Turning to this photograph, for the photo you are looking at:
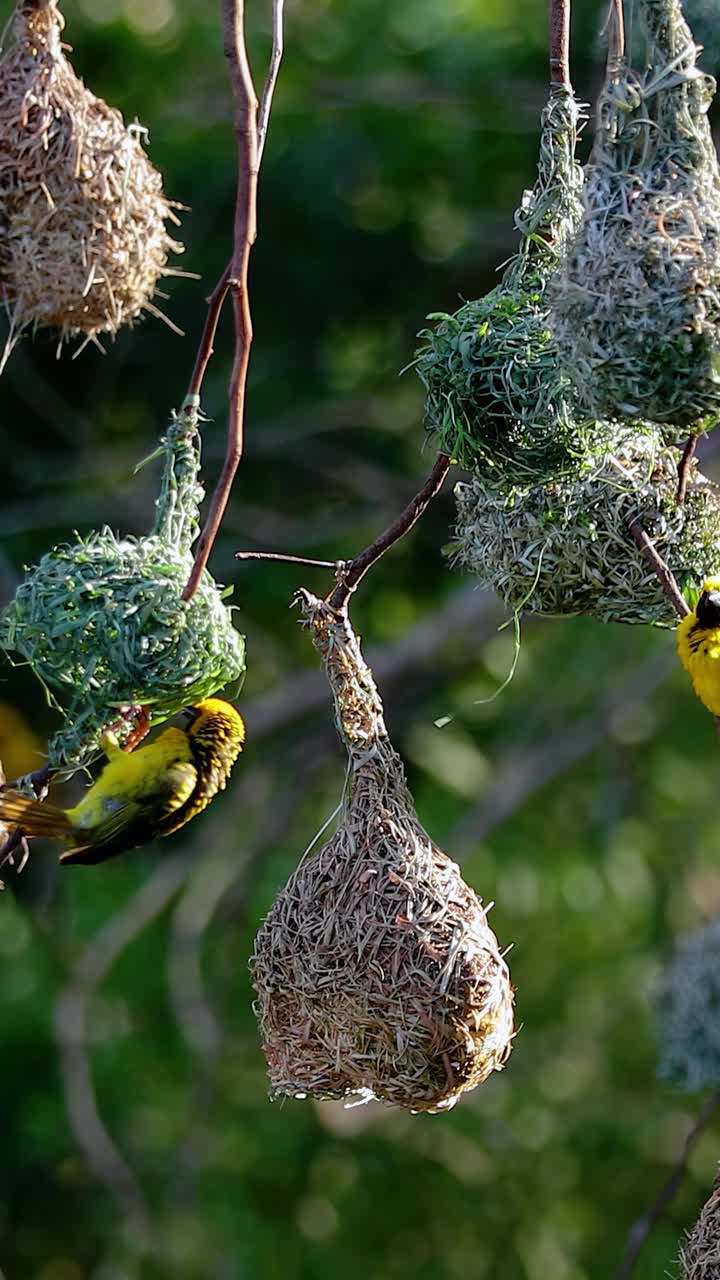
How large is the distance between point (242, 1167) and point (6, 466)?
3.61 m

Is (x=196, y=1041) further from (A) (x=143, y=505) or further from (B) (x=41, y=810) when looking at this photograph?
(B) (x=41, y=810)

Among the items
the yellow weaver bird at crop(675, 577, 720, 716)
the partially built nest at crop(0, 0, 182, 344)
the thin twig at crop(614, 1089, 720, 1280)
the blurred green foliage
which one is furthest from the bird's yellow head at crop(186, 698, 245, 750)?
the blurred green foliage

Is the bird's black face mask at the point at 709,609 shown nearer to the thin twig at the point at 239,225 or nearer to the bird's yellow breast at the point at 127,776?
the bird's yellow breast at the point at 127,776

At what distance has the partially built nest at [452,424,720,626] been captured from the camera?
3.30m

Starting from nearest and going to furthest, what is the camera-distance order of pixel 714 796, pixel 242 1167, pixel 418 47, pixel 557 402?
1. pixel 557 402
2. pixel 418 47
3. pixel 242 1167
4. pixel 714 796

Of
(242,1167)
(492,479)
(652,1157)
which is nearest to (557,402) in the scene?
(492,479)

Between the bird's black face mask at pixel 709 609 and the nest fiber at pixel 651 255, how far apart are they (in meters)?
0.75

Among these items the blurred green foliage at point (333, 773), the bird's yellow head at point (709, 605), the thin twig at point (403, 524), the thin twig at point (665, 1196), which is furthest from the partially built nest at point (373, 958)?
the blurred green foliage at point (333, 773)

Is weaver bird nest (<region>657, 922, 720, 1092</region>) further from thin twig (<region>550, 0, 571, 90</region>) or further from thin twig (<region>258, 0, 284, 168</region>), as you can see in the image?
thin twig (<region>258, 0, 284, 168</region>)

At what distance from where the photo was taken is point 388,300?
830 cm

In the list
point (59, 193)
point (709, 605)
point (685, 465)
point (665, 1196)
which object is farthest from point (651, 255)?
point (665, 1196)

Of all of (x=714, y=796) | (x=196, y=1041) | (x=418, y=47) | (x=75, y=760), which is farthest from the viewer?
(x=714, y=796)

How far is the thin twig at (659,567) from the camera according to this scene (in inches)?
124

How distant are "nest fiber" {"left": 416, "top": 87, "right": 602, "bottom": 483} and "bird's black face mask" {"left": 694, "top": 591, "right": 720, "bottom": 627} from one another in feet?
1.66
